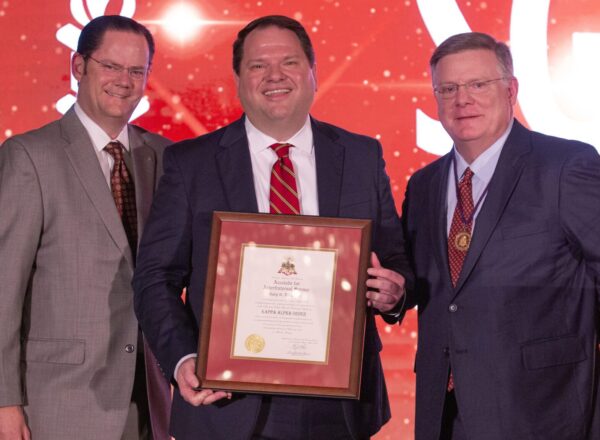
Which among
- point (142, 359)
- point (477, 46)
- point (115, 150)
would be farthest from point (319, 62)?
point (142, 359)

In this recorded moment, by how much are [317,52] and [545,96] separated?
912 millimetres

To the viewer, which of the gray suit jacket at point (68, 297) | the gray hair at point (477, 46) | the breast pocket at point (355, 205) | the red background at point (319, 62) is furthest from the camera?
the red background at point (319, 62)

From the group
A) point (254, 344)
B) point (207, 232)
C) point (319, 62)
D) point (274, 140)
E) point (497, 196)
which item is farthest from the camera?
point (319, 62)

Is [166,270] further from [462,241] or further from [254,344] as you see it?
[462,241]

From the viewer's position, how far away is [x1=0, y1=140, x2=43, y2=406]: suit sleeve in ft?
6.70

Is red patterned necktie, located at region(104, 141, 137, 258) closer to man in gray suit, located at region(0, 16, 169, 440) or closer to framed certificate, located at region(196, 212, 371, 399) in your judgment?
man in gray suit, located at region(0, 16, 169, 440)

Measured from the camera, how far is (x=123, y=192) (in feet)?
7.25

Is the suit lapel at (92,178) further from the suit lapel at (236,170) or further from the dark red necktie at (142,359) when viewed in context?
the suit lapel at (236,170)

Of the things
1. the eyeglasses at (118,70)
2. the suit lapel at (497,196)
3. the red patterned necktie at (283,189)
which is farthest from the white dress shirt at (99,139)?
the suit lapel at (497,196)

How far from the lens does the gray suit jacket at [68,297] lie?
209cm

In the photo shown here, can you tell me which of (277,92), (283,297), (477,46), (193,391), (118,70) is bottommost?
(193,391)

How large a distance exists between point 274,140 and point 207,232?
29cm

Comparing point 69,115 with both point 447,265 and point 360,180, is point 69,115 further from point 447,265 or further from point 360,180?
point 447,265

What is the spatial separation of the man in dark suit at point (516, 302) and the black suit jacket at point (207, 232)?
0.23 m
